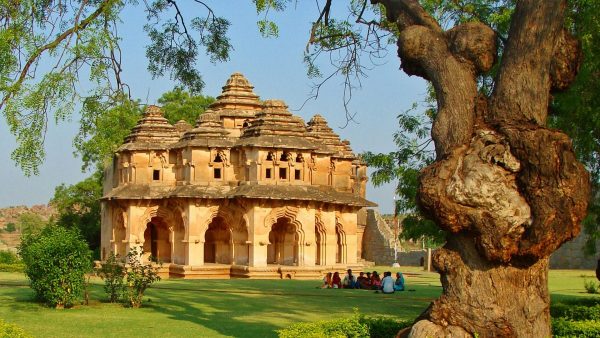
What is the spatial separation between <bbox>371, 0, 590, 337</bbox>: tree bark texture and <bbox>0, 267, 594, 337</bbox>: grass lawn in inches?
193

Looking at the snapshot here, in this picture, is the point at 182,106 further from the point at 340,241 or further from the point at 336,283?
the point at 336,283

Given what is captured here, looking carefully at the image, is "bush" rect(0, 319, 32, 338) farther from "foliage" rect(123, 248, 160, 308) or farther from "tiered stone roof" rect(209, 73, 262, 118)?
"tiered stone roof" rect(209, 73, 262, 118)

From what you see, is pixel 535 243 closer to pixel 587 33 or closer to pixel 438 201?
pixel 438 201

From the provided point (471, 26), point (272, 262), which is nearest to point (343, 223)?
point (272, 262)

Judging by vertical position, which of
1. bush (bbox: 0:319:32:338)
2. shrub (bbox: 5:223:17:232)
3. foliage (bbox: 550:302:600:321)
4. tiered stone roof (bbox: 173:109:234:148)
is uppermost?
tiered stone roof (bbox: 173:109:234:148)

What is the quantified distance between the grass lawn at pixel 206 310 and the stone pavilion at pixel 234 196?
6.24 metres

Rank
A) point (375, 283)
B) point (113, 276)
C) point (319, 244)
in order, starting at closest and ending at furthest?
1. point (113, 276)
2. point (375, 283)
3. point (319, 244)

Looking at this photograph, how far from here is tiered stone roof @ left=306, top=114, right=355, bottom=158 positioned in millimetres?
37312

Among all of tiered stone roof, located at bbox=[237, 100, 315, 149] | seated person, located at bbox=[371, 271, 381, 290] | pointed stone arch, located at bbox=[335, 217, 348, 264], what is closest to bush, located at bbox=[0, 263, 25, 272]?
tiered stone roof, located at bbox=[237, 100, 315, 149]

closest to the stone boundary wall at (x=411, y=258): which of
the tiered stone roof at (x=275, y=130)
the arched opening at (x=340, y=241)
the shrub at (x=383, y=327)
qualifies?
the arched opening at (x=340, y=241)

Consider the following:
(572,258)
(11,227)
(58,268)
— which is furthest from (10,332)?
(11,227)

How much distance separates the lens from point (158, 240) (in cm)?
3619

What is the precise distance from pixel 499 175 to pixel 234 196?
908 inches

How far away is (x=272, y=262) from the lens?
3456 cm
